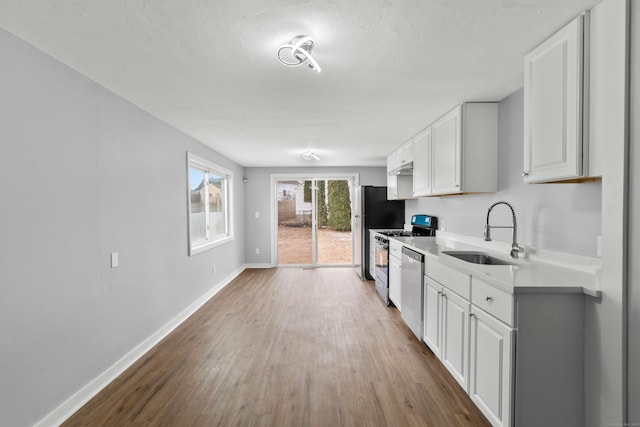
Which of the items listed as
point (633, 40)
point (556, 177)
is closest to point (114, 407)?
point (556, 177)

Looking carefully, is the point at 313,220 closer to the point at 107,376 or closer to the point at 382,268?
the point at 382,268

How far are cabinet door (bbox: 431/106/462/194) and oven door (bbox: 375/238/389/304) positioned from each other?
1.17 metres

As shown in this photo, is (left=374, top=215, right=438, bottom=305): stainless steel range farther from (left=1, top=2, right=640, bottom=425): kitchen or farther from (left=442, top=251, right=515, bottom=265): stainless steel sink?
(left=442, top=251, right=515, bottom=265): stainless steel sink

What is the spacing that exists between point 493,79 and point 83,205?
3.08 metres

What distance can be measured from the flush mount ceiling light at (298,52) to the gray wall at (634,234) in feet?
4.62

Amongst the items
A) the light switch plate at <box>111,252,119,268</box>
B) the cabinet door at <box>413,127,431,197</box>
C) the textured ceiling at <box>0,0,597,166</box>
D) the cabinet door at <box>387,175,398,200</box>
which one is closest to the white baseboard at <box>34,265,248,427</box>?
the light switch plate at <box>111,252,119,268</box>

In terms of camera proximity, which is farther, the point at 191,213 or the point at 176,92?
the point at 191,213

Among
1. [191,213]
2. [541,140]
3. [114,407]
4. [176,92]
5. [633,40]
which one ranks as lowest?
[114,407]

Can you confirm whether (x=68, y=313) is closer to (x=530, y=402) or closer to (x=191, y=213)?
(x=191, y=213)

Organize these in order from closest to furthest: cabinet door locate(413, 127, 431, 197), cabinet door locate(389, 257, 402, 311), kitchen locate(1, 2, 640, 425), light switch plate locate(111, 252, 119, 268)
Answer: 1. kitchen locate(1, 2, 640, 425)
2. light switch plate locate(111, 252, 119, 268)
3. cabinet door locate(413, 127, 431, 197)
4. cabinet door locate(389, 257, 402, 311)

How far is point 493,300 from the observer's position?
1.65m

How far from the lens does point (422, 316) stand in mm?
2789

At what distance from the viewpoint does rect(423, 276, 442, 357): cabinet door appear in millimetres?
2412

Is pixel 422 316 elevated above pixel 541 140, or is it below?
below
